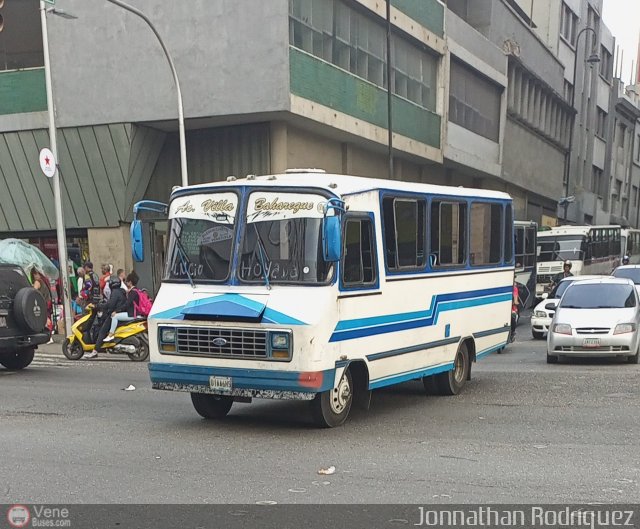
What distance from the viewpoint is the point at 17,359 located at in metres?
14.6

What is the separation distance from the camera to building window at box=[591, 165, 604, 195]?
7143cm

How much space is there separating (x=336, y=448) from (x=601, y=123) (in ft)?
243

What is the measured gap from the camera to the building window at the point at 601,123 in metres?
73.5

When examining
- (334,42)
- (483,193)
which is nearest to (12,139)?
(334,42)

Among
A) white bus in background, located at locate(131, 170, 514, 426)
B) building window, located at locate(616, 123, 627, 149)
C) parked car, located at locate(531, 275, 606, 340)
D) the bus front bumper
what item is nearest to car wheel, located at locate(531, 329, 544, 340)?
parked car, located at locate(531, 275, 606, 340)

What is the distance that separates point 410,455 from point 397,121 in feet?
83.1

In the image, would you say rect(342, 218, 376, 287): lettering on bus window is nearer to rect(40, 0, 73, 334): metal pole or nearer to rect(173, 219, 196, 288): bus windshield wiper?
rect(173, 219, 196, 288): bus windshield wiper

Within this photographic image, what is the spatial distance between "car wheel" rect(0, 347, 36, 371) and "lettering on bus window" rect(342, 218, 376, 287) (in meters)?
8.30

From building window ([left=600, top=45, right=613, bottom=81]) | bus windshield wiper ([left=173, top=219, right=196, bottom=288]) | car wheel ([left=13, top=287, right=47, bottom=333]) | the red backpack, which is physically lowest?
the red backpack

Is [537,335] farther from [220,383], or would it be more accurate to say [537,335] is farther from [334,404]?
[220,383]

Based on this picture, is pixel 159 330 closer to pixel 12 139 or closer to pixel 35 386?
pixel 35 386

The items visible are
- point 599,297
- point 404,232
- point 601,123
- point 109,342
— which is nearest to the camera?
point 404,232

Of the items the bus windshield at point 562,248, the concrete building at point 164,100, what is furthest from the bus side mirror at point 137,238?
the bus windshield at point 562,248

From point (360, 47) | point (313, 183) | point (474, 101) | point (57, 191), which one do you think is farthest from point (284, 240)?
point (474, 101)
